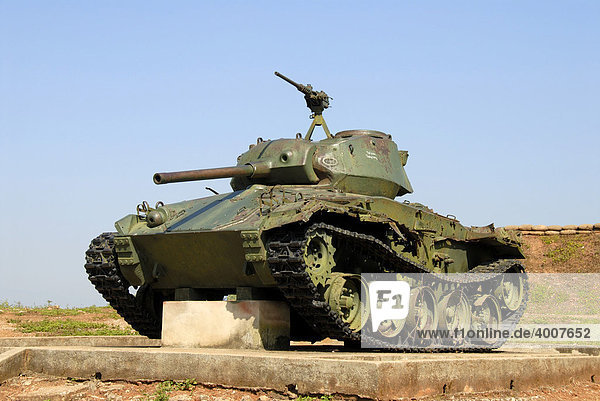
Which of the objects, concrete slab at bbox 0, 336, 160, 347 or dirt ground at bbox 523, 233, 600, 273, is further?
dirt ground at bbox 523, 233, 600, 273

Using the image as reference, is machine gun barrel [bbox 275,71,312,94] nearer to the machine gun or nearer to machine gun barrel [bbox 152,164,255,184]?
the machine gun

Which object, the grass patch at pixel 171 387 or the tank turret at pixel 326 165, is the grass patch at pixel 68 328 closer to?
the tank turret at pixel 326 165

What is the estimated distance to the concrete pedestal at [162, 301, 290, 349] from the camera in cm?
1291


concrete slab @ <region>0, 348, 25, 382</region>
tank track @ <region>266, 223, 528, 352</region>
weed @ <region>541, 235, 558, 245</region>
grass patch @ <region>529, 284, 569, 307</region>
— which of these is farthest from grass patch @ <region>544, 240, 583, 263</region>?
concrete slab @ <region>0, 348, 25, 382</region>

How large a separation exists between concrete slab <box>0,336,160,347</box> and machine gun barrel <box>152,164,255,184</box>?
417cm

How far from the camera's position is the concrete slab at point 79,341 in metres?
14.9

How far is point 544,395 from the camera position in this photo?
10.6 meters

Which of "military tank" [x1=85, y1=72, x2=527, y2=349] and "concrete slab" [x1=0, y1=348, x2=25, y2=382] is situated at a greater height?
"military tank" [x1=85, y1=72, x2=527, y2=349]

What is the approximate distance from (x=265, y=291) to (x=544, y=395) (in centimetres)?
503

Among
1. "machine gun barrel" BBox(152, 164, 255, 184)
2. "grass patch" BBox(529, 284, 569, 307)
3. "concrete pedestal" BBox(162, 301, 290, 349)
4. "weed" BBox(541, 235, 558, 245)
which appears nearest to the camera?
"machine gun barrel" BBox(152, 164, 255, 184)

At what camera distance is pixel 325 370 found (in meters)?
8.95

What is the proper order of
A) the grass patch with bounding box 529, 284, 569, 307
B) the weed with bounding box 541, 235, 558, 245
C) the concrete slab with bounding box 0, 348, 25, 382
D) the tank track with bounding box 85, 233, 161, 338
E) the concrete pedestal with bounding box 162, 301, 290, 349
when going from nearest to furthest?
the concrete slab with bounding box 0, 348, 25, 382 < the concrete pedestal with bounding box 162, 301, 290, 349 < the tank track with bounding box 85, 233, 161, 338 < the grass patch with bounding box 529, 284, 569, 307 < the weed with bounding box 541, 235, 558, 245

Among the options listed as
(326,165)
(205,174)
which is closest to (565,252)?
(326,165)

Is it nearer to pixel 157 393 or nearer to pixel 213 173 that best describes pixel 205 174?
pixel 213 173
